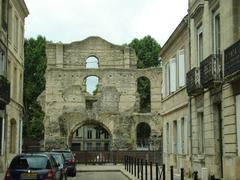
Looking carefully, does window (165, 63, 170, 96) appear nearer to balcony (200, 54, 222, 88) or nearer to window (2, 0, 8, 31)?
window (2, 0, 8, 31)

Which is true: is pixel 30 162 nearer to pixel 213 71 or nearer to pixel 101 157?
pixel 213 71

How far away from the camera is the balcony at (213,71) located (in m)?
18.8

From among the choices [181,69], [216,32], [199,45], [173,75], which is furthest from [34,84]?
[216,32]

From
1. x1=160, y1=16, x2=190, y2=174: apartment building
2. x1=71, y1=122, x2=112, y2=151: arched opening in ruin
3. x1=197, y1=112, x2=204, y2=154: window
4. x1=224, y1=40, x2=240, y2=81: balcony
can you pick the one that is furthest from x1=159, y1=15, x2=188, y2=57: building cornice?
x1=71, y1=122, x2=112, y2=151: arched opening in ruin

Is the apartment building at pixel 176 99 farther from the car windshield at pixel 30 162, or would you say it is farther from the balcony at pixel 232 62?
the car windshield at pixel 30 162

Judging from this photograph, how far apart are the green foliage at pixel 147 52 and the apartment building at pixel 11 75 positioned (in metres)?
43.7

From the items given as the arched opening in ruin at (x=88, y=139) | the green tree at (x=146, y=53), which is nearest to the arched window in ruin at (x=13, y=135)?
the green tree at (x=146, y=53)

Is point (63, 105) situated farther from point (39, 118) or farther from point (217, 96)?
point (217, 96)

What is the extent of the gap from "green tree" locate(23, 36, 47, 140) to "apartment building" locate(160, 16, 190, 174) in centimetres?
3972

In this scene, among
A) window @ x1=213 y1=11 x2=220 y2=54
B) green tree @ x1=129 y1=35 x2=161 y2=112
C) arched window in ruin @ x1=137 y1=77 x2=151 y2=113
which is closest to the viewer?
window @ x1=213 y1=11 x2=220 y2=54

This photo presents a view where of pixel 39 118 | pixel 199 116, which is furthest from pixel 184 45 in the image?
pixel 39 118

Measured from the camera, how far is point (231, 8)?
17719 millimetres

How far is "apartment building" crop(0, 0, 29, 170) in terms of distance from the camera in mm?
29922

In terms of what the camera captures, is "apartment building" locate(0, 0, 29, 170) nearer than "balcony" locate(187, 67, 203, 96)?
No
